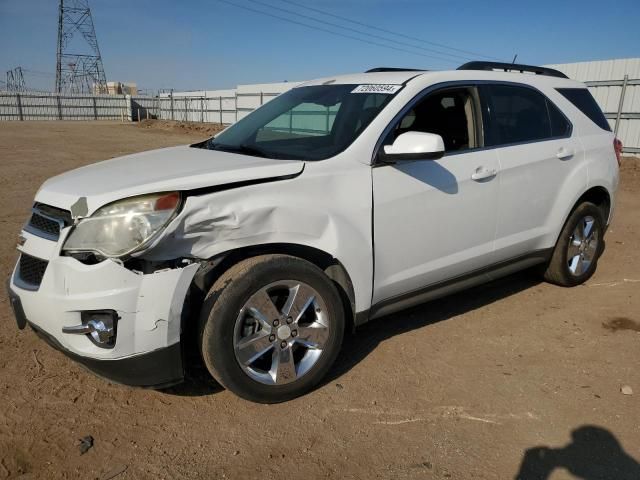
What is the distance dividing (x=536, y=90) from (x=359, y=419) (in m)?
2.98

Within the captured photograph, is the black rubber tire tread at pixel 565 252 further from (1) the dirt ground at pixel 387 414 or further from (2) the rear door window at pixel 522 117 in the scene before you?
(2) the rear door window at pixel 522 117

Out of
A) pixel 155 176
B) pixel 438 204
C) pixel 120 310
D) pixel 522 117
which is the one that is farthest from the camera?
pixel 522 117

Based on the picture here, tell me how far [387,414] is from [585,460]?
38.6 inches

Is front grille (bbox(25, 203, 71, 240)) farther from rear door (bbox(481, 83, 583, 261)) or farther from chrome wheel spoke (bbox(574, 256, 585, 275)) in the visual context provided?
chrome wheel spoke (bbox(574, 256, 585, 275))

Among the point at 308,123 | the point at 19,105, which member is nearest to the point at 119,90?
the point at 19,105

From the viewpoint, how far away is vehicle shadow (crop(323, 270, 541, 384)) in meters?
3.56

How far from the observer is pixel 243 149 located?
137 inches

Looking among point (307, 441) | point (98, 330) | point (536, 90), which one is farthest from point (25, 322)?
point (536, 90)

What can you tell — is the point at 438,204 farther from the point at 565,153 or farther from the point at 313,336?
the point at 565,153

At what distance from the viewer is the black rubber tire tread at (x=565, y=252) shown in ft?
14.8

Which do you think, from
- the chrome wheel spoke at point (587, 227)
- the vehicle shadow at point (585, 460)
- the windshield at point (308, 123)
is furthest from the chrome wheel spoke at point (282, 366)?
the chrome wheel spoke at point (587, 227)

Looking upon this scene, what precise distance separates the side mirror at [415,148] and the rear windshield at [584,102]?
2114 millimetres

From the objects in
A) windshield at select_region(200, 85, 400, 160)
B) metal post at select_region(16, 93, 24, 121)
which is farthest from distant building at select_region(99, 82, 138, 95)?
windshield at select_region(200, 85, 400, 160)

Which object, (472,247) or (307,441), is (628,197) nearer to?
(472,247)
